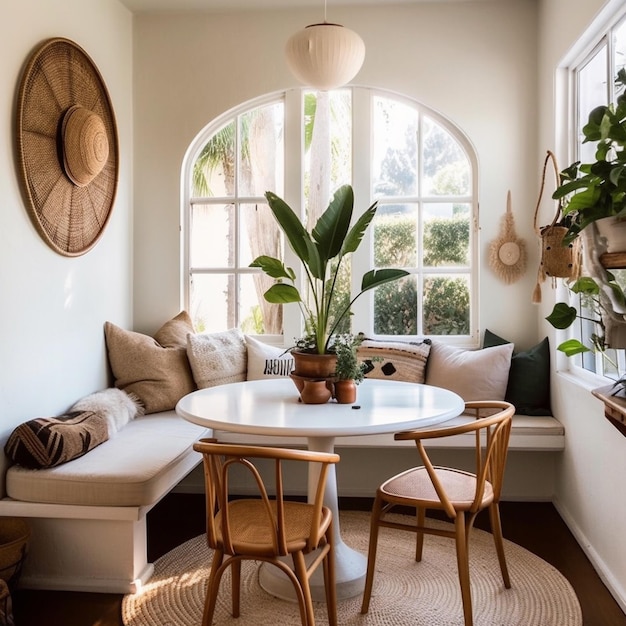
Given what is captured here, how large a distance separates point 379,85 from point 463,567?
2833 mm

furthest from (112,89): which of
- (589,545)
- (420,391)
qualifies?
(589,545)

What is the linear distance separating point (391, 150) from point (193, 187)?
130cm

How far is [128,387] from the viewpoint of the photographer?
365cm

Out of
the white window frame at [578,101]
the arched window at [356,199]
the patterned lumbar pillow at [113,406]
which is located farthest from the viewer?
the arched window at [356,199]

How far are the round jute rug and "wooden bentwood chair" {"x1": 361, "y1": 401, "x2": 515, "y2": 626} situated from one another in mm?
109

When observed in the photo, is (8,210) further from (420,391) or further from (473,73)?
(473,73)

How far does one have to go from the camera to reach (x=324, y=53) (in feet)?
9.08

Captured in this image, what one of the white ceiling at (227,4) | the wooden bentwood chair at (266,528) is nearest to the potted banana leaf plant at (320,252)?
the wooden bentwood chair at (266,528)

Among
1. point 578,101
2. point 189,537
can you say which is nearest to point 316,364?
point 189,537

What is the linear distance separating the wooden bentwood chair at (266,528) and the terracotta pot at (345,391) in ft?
1.72

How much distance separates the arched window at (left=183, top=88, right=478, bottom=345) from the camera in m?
3.97

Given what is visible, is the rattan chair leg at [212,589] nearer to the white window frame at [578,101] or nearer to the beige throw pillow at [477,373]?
the white window frame at [578,101]

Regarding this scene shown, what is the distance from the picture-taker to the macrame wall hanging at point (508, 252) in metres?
3.81

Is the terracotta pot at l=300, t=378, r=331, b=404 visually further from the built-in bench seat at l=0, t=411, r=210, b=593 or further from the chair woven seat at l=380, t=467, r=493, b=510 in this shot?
the built-in bench seat at l=0, t=411, r=210, b=593
